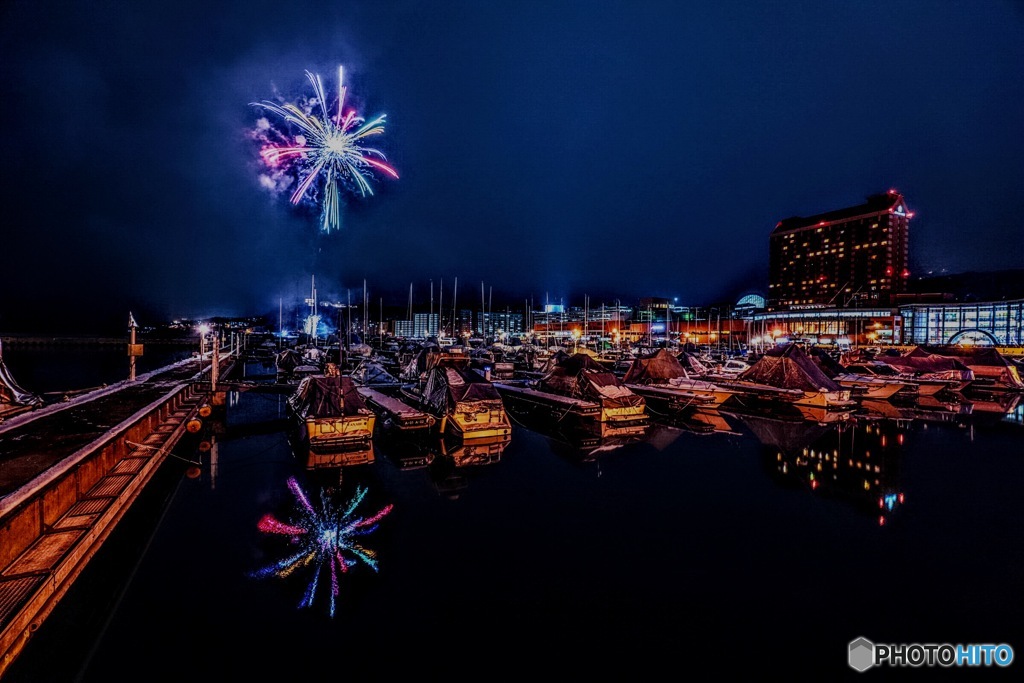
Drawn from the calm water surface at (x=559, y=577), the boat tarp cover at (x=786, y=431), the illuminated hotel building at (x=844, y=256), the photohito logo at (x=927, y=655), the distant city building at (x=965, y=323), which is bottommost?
the photohito logo at (x=927, y=655)

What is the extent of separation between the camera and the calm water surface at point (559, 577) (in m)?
6.65

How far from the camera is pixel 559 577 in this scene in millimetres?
8805

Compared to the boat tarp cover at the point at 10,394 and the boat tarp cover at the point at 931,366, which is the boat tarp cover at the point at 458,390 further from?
the boat tarp cover at the point at 931,366

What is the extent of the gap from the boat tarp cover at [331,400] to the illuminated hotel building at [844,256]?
162 meters

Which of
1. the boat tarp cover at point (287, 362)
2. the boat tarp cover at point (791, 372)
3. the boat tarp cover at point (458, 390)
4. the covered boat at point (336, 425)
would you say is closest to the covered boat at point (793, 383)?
the boat tarp cover at point (791, 372)

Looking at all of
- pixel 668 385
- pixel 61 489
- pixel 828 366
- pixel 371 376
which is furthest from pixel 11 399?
pixel 828 366

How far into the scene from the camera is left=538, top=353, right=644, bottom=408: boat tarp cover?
23.9 m

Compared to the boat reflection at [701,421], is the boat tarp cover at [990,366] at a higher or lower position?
higher

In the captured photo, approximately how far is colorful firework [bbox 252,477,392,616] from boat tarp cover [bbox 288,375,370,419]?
15.3ft

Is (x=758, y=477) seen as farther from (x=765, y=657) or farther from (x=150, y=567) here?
(x=150, y=567)

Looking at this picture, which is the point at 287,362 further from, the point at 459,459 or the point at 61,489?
the point at 61,489

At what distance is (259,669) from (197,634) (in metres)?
1.59

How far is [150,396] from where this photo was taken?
1989cm

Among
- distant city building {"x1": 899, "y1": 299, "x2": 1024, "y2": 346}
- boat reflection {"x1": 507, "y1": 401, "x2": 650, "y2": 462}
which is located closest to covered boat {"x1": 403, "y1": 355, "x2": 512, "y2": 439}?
boat reflection {"x1": 507, "y1": 401, "x2": 650, "y2": 462}
